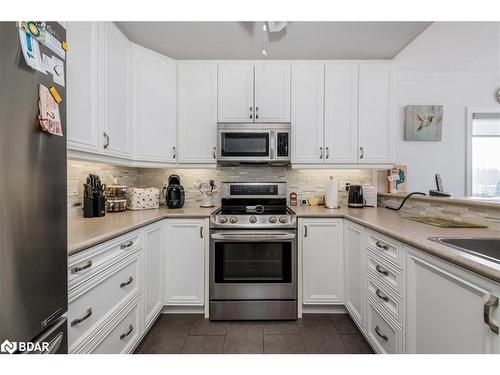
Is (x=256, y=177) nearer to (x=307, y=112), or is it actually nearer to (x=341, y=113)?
(x=307, y=112)

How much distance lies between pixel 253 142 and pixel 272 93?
1.79 ft

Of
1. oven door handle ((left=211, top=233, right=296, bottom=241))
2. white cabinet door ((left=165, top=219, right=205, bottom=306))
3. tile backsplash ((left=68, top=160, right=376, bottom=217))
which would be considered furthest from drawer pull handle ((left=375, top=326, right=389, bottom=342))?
tile backsplash ((left=68, top=160, right=376, bottom=217))

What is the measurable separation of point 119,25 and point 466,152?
3932 millimetres

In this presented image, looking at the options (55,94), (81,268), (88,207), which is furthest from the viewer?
(88,207)

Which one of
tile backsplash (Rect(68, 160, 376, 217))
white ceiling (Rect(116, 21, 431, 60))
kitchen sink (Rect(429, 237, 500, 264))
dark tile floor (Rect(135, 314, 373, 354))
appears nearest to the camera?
kitchen sink (Rect(429, 237, 500, 264))

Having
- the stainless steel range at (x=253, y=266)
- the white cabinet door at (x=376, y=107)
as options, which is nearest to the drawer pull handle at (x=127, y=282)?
the stainless steel range at (x=253, y=266)

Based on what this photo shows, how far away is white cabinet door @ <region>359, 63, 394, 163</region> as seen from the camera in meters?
2.50

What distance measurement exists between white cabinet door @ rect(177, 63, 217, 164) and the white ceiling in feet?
0.46

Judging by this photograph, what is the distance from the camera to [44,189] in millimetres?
824

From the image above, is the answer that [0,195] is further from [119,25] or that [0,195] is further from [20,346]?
[119,25]

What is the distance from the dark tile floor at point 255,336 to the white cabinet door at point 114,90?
1.48 meters

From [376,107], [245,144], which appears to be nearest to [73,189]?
[245,144]

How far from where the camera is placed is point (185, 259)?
2152 millimetres
